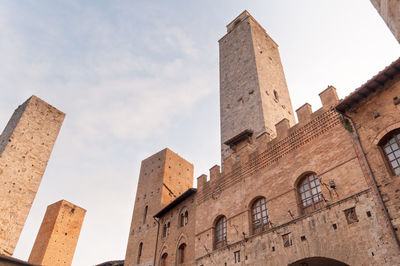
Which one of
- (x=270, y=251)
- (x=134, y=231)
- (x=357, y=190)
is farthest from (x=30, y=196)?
(x=357, y=190)

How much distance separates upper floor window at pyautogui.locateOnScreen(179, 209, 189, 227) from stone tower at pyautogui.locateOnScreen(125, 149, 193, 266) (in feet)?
9.01

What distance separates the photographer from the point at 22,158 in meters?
15.6

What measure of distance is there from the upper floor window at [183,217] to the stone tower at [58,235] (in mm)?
11179

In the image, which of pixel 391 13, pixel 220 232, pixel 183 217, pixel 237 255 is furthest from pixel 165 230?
pixel 391 13

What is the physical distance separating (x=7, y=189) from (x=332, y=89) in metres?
14.5

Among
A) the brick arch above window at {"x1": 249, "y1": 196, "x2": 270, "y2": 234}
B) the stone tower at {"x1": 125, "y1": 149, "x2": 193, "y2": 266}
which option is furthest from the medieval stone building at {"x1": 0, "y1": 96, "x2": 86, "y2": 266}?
the brick arch above window at {"x1": 249, "y1": 196, "x2": 270, "y2": 234}

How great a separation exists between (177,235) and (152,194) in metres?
6.24

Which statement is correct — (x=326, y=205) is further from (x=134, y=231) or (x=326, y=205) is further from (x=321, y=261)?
(x=134, y=231)

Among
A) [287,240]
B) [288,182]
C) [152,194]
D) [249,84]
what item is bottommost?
[287,240]

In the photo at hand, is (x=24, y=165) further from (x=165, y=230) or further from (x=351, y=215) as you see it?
(x=351, y=215)

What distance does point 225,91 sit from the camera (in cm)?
2028

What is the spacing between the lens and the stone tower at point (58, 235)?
21516 mm

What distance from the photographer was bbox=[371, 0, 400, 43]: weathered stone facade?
8.54 feet

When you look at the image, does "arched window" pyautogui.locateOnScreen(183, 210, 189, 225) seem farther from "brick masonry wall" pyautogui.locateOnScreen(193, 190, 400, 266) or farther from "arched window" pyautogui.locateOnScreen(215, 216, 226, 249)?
"brick masonry wall" pyautogui.locateOnScreen(193, 190, 400, 266)
